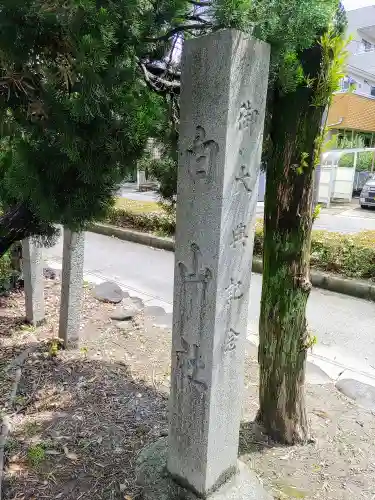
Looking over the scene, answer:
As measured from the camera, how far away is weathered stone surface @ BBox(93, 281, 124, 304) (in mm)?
4887

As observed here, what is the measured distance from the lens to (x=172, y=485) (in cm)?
196

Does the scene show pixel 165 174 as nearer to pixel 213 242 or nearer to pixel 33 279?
pixel 213 242

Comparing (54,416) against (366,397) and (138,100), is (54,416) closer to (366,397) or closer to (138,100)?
(138,100)

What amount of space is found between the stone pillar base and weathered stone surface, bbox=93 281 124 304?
2827 mm

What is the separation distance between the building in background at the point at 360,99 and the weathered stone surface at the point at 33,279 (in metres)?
10.6

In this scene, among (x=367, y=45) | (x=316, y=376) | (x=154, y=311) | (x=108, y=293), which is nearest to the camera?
(x=316, y=376)

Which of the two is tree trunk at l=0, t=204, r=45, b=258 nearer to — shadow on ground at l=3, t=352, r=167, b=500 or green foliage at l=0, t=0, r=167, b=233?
green foliage at l=0, t=0, r=167, b=233

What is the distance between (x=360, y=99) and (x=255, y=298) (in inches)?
582

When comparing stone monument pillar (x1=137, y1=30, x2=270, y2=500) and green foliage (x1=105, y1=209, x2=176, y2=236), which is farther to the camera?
green foliage (x1=105, y1=209, x2=176, y2=236)

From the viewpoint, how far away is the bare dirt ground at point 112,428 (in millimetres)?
2166

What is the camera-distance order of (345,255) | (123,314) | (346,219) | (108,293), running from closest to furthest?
1. (123,314)
2. (108,293)
3. (345,255)
4. (346,219)

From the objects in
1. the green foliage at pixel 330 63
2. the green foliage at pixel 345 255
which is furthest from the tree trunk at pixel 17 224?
the green foliage at pixel 345 255

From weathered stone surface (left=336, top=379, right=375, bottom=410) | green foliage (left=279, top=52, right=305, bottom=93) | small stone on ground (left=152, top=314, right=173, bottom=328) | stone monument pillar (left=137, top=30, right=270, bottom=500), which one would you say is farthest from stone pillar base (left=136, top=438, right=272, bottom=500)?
small stone on ground (left=152, top=314, right=173, bottom=328)

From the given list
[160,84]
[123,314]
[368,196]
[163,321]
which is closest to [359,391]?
[163,321]
